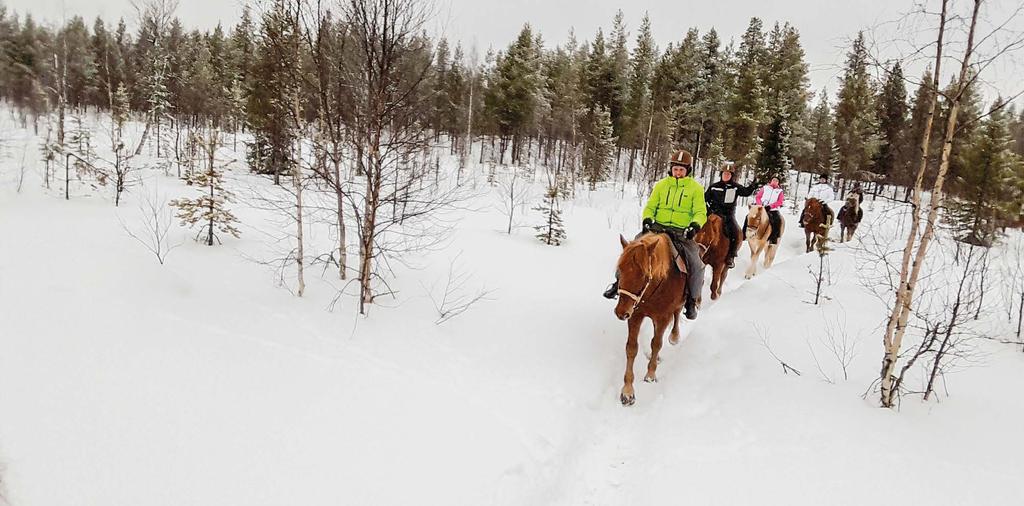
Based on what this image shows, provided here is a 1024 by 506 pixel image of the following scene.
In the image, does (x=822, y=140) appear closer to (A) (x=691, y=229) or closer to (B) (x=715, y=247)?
(B) (x=715, y=247)

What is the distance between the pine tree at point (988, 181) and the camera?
57.3 ft

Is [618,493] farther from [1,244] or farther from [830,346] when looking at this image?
[1,244]

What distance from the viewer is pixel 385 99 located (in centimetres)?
669

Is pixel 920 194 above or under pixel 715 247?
above

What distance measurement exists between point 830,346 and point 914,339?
117 centimetres

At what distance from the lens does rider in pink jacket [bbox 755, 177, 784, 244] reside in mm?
12281

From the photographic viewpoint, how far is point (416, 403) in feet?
17.1

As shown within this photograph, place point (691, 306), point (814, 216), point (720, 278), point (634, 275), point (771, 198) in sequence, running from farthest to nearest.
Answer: point (814, 216) → point (771, 198) → point (720, 278) → point (691, 306) → point (634, 275)

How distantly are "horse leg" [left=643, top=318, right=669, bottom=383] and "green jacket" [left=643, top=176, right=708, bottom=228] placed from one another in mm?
1745

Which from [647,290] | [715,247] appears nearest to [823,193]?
[715,247]

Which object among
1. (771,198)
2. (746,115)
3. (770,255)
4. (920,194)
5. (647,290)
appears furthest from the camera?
(746,115)

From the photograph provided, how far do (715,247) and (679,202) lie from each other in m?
2.91

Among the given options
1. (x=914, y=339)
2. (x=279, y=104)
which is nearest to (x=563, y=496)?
(x=914, y=339)

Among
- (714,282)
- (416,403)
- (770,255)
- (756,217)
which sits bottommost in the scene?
(416,403)
